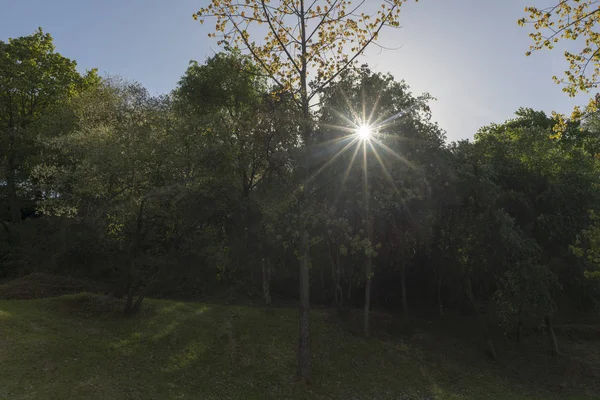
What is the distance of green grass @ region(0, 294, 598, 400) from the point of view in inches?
570

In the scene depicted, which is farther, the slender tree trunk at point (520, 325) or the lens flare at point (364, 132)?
the slender tree trunk at point (520, 325)

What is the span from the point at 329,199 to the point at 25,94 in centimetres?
3625

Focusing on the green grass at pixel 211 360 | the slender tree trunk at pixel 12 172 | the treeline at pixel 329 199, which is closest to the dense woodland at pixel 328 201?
the treeline at pixel 329 199

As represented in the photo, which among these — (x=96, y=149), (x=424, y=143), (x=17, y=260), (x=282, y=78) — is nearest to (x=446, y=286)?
(x=424, y=143)

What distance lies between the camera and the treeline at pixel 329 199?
19203mm

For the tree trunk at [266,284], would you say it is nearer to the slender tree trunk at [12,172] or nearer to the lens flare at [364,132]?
Result: the lens flare at [364,132]

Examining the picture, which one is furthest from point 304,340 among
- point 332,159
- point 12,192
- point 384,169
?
point 12,192

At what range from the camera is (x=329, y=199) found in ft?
64.7

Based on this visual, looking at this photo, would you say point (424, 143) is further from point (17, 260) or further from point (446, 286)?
point (17, 260)

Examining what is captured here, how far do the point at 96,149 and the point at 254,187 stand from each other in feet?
34.3

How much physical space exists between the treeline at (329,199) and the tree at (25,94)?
8817 mm

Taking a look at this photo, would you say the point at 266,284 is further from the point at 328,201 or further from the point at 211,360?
the point at 328,201

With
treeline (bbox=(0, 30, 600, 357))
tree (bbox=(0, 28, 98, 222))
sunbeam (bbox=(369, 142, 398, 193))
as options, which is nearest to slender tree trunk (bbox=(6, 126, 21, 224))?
tree (bbox=(0, 28, 98, 222))

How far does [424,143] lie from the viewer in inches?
877
